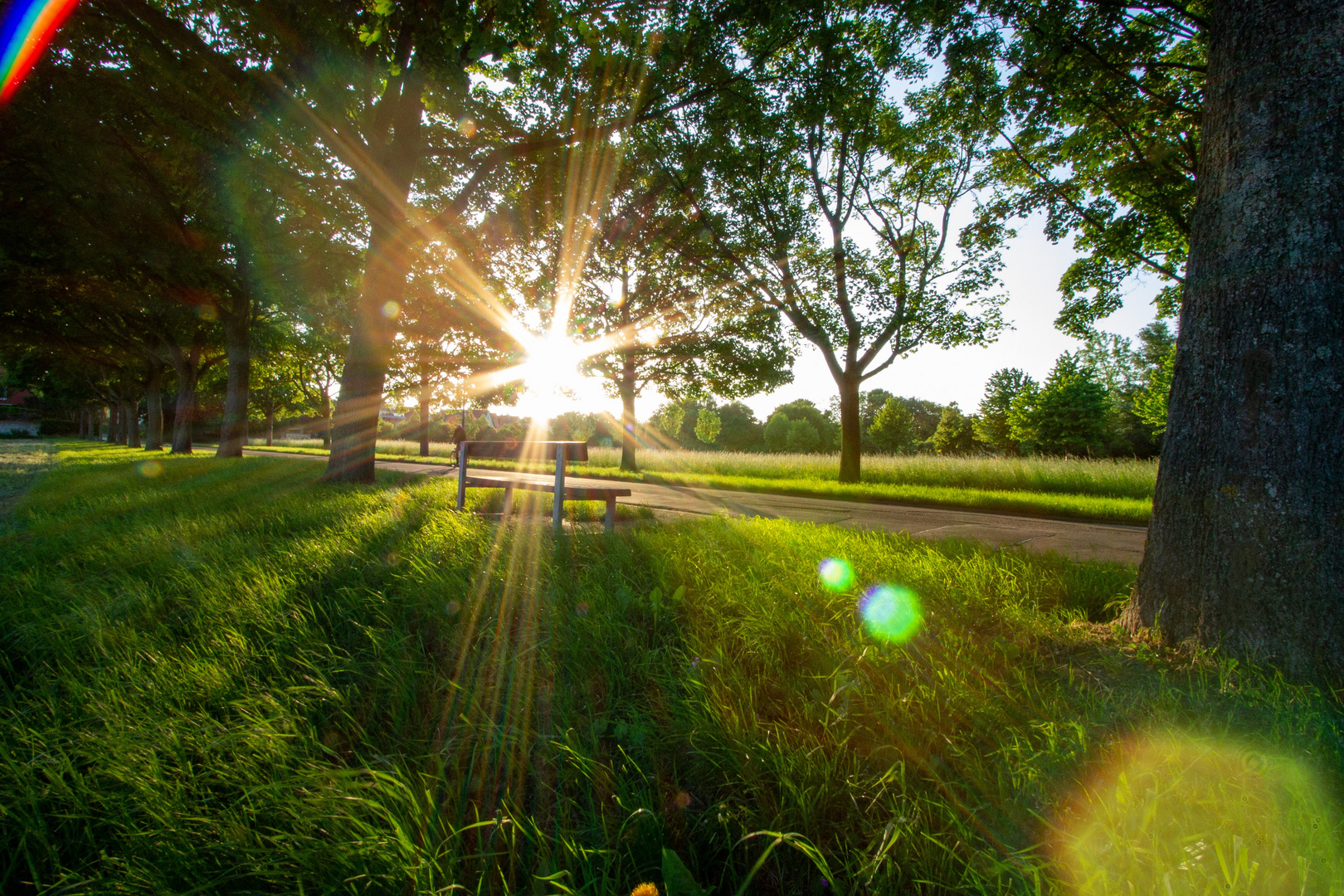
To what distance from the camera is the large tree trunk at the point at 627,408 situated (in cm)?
2030

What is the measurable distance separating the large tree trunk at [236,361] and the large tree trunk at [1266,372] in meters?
19.2

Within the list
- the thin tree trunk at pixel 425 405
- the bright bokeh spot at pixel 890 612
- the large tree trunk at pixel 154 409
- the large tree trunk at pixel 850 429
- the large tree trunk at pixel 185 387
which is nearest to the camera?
the bright bokeh spot at pixel 890 612

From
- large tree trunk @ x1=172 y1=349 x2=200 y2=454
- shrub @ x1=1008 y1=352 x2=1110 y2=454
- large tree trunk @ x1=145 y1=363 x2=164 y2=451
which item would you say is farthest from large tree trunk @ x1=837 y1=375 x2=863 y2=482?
shrub @ x1=1008 y1=352 x2=1110 y2=454

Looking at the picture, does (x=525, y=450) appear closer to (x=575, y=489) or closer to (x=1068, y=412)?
(x=575, y=489)

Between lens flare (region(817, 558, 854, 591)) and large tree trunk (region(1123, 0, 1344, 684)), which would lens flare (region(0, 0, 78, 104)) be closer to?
lens flare (region(817, 558, 854, 591))

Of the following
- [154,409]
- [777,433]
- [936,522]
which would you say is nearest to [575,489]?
[936,522]

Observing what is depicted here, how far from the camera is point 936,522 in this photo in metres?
7.76

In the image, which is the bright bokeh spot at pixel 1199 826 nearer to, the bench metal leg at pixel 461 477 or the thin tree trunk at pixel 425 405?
the bench metal leg at pixel 461 477

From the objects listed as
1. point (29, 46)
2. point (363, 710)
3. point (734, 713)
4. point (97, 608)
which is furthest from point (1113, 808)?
point (29, 46)

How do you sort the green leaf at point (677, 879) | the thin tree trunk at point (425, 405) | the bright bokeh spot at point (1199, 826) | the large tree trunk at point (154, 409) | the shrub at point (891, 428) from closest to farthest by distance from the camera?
1. the bright bokeh spot at point (1199, 826)
2. the green leaf at point (677, 879)
3. the large tree trunk at point (154, 409)
4. the thin tree trunk at point (425, 405)
5. the shrub at point (891, 428)

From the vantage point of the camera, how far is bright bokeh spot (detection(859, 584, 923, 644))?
2.48 meters

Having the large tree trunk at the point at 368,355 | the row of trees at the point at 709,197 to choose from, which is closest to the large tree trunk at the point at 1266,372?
the row of trees at the point at 709,197

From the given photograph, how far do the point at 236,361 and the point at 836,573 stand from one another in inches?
758

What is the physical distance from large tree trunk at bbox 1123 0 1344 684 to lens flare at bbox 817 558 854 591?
1353mm
